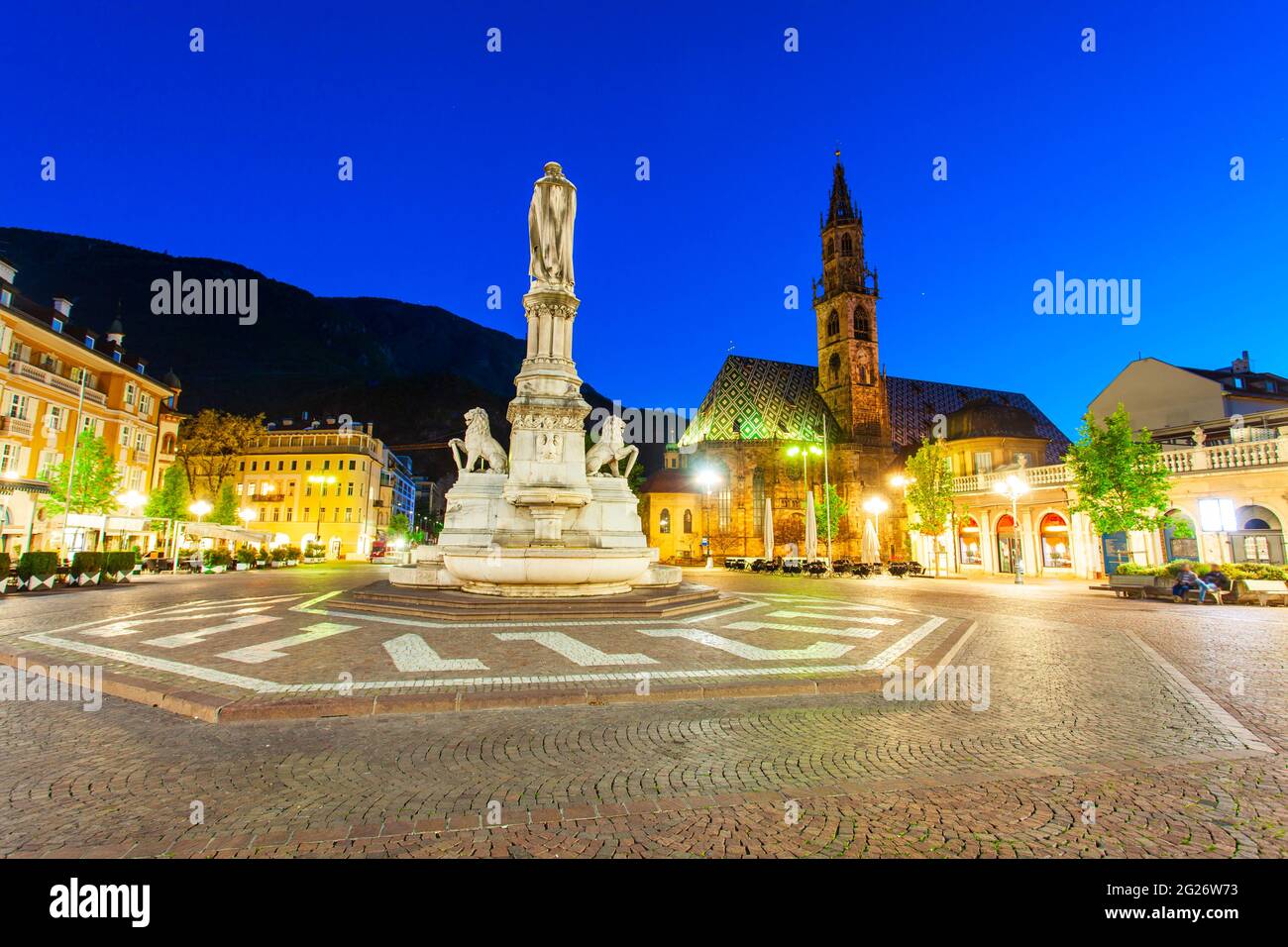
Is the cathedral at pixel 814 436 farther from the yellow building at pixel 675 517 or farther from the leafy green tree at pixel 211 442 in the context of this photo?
the leafy green tree at pixel 211 442

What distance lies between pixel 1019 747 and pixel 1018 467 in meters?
39.8

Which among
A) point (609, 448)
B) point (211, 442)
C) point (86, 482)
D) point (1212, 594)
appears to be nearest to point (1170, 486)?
point (1212, 594)

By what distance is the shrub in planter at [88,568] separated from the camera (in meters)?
23.4

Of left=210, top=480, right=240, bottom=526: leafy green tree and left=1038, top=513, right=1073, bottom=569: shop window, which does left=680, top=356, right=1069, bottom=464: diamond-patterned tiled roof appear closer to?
left=1038, top=513, right=1073, bottom=569: shop window

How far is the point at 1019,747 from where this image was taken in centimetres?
497

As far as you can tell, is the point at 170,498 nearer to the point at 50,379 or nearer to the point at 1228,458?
the point at 50,379

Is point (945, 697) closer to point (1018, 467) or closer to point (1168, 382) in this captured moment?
point (1018, 467)

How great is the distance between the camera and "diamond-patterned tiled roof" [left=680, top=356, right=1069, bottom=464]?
72250 mm

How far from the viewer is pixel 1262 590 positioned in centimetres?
1869

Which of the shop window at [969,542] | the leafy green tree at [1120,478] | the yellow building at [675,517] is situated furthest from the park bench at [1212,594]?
the yellow building at [675,517]


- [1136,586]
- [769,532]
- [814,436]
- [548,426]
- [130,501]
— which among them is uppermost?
[814,436]

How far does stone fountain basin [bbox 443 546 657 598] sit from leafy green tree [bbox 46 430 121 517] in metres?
29.0

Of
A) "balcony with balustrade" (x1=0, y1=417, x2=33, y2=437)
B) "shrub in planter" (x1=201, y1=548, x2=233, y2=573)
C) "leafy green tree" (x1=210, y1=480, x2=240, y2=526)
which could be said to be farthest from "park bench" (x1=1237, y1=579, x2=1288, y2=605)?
"leafy green tree" (x1=210, y1=480, x2=240, y2=526)

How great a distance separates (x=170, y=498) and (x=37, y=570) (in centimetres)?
2628
